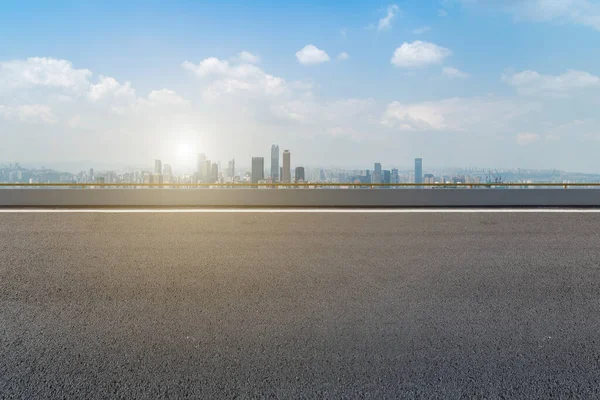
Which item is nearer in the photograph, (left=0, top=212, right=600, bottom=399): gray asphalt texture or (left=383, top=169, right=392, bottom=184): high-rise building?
(left=0, top=212, right=600, bottom=399): gray asphalt texture

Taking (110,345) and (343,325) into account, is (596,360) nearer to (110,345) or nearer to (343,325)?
(343,325)

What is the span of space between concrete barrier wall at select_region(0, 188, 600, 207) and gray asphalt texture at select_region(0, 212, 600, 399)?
21.8ft

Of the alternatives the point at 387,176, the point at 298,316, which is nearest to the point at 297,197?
the point at 387,176

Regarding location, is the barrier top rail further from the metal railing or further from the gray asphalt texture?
the gray asphalt texture

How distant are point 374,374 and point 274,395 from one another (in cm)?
87

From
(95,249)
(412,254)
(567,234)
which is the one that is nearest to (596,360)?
(412,254)

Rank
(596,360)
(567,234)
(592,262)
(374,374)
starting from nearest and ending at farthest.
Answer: (374,374) → (596,360) → (592,262) → (567,234)

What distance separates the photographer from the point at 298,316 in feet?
14.8

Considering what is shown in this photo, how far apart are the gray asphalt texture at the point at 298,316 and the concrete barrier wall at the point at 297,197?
663 cm

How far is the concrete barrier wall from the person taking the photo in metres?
15.2

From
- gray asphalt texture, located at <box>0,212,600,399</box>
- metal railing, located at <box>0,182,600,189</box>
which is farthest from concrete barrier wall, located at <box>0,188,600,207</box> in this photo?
gray asphalt texture, located at <box>0,212,600,399</box>

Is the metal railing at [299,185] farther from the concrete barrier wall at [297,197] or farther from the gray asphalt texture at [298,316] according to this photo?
the gray asphalt texture at [298,316]

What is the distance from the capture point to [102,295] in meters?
5.22

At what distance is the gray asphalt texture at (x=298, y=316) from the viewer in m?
3.32
